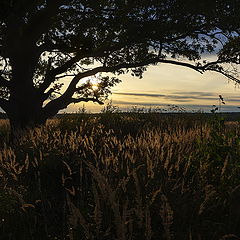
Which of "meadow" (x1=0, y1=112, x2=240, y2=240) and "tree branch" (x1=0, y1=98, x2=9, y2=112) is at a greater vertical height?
"tree branch" (x1=0, y1=98, x2=9, y2=112)

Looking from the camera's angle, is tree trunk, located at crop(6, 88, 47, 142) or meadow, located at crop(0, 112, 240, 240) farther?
tree trunk, located at crop(6, 88, 47, 142)

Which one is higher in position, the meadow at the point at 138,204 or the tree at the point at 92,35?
the tree at the point at 92,35

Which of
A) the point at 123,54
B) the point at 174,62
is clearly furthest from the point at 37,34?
the point at 174,62

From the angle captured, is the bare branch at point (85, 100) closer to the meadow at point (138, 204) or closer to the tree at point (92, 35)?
the tree at point (92, 35)

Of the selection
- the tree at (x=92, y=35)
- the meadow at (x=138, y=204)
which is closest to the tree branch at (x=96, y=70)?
the tree at (x=92, y=35)

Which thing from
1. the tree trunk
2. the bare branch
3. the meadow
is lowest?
the meadow

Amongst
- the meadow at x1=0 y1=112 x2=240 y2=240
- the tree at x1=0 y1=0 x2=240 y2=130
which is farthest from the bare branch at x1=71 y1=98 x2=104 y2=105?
the meadow at x1=0 y1=112 x2=240 y2=240

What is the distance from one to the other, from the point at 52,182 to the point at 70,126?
6468 millimetres

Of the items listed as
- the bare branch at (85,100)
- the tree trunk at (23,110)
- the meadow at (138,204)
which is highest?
the bare branch at (85,100)

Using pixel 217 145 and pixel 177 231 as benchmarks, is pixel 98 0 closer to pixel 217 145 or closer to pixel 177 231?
pixel 217 145

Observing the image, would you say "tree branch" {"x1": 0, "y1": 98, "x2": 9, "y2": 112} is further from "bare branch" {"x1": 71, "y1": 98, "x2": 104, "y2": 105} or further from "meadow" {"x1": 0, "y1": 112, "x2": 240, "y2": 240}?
"meadow" {"x1": 0, "y1": 112, "x2": 240, "y2": 240}

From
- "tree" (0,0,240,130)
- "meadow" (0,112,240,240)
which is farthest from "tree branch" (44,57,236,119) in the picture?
"meadow" (0,112,240,240)

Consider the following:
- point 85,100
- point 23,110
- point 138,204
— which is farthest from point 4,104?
point 138,204

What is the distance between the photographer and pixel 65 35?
1312cm
